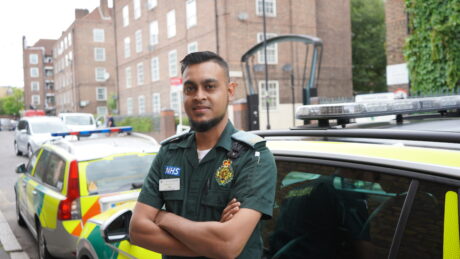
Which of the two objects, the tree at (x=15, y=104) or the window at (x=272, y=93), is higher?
the tree at (x=15, y=104)

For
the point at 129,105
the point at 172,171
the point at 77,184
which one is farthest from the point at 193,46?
the point at 172,171

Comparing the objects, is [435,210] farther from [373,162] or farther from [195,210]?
[195,210]

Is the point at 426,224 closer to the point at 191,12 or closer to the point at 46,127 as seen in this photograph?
the point at 46,127

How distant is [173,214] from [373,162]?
0.89 m

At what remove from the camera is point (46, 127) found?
Result: 61.7 feet

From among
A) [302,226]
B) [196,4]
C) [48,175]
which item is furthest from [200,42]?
[302,226]

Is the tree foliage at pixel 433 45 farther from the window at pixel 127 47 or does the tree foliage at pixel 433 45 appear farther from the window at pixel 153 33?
the window at pixel 127 47

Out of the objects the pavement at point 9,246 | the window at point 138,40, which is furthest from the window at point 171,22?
the pavement at point 9,246

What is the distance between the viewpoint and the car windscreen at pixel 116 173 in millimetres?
5344

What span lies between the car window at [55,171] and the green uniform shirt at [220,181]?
376cm

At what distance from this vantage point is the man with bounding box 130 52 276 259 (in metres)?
1.88

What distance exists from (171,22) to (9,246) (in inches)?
1124

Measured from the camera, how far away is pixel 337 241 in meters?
2.19

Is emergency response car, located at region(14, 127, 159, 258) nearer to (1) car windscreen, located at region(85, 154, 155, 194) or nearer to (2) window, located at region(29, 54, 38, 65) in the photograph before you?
(1) car windscreen, located at region(85, 154, 155, 194)
